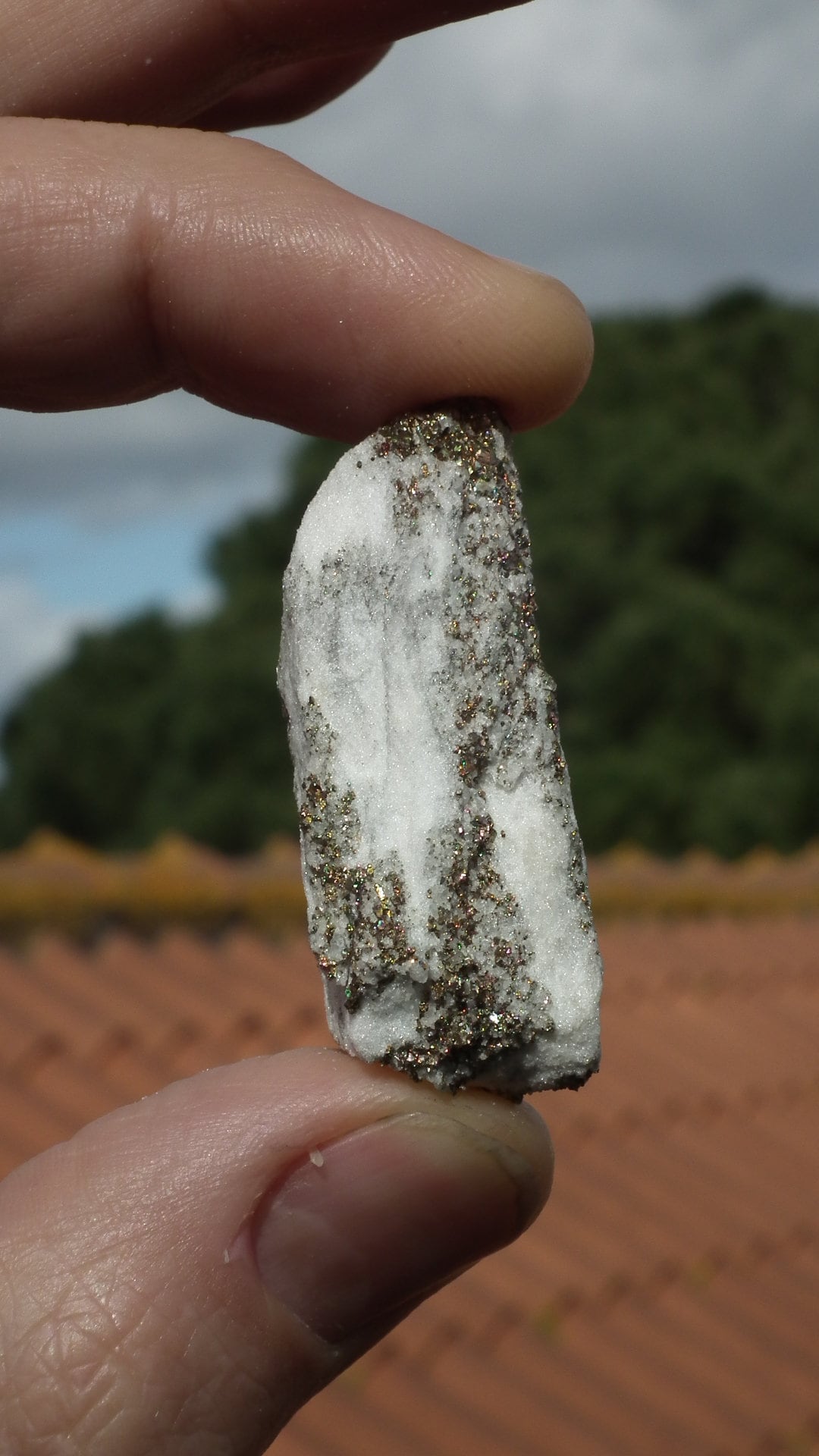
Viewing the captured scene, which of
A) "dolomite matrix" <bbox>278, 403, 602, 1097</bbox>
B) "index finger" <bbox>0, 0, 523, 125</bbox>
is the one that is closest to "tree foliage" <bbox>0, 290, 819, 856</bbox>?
"index finger" <bbox>0, 0, 523, 125</bbox>

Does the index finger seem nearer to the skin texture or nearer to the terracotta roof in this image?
the skin texture

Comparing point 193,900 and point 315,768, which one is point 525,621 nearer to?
point 315,768

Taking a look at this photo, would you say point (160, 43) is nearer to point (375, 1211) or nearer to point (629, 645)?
point (375, 1211)

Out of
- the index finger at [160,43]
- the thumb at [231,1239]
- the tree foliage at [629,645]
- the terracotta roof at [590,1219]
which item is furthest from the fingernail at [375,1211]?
the tree foliage at [629,645]

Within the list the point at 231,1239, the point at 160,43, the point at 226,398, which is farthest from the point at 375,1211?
Answer: the point at 160,43

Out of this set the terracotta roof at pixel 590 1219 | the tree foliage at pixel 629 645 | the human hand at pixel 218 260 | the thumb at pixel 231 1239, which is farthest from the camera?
the tree foliage at pixel 629 645

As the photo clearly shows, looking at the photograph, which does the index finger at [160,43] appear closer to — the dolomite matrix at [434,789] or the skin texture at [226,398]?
the skin texture at [226,398]

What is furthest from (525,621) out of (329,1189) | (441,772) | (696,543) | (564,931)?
(696,543)
